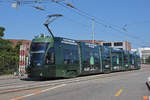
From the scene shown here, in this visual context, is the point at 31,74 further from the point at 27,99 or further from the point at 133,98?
the point at 133,98

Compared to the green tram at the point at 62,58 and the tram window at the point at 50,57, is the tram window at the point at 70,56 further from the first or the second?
the tram window at the point at 50,57

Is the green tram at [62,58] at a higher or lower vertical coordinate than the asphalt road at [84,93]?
higher

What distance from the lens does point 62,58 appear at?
17.6 metres

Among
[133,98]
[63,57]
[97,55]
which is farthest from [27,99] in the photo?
[97,55]

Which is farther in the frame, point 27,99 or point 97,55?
point 97,55

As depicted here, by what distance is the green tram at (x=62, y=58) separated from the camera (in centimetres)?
1650

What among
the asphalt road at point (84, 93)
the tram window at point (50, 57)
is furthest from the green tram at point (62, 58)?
the asphalt road at point (84, 93)

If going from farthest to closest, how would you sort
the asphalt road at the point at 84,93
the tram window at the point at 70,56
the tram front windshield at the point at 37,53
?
the tram window at the point at 70,56 → the tram front windshield at the point at 37,53 → the asphalt road at the point at 84,93

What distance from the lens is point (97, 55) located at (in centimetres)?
2419

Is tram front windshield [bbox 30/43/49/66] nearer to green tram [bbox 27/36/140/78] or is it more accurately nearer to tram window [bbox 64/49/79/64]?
green tram [bbox 27/36/140/78]

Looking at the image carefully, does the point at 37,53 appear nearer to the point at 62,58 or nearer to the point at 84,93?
the point at 62,58

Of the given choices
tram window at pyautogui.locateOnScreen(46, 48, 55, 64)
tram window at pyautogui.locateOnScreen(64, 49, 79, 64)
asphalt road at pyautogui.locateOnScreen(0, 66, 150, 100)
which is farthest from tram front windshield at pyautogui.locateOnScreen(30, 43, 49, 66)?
asphalt road at pyautogui.locateOnScreen(0, 66, 150, 100)

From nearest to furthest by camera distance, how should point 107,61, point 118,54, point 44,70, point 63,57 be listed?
point 44,70 → point 63,57 → point 107,61 → point 118,54

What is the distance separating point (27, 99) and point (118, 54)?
24.0m
